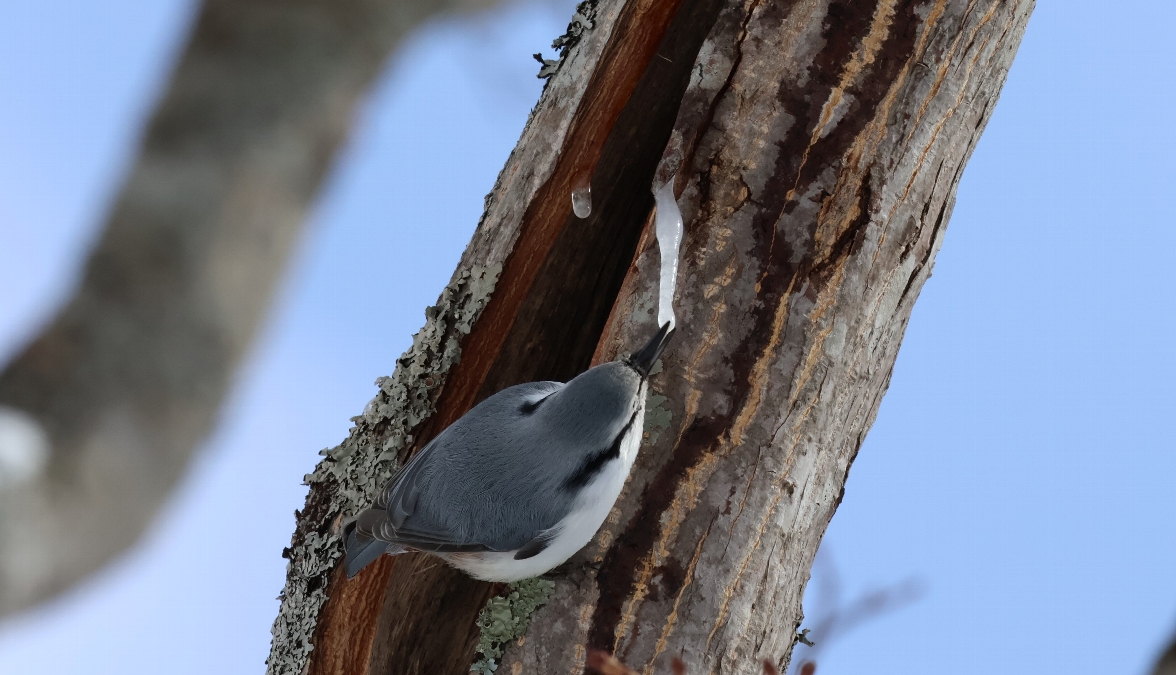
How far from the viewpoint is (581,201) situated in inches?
60.3

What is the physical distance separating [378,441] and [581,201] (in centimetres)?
56

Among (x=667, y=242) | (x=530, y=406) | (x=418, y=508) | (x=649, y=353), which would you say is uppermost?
(x=667, y=242)

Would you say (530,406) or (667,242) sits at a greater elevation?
(667,242)

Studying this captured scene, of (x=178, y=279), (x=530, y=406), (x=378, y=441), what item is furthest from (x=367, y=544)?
(x=178, y=279)

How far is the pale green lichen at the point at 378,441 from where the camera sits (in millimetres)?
1512

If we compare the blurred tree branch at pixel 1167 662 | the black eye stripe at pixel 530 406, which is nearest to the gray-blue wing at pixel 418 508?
the black eye stripe at pixel 530 406

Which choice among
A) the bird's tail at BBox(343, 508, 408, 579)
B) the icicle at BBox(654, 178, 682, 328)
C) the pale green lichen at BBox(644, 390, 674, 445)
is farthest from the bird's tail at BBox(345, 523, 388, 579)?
the icicle at BBox(654, 178, 682, 328)

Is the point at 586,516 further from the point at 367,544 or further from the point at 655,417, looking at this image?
the point at 367,544

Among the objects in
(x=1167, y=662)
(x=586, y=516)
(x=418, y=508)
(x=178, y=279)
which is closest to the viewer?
(x=1167, y=662)

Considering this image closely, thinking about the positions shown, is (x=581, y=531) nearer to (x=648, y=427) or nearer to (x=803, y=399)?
(x=648, y=427)

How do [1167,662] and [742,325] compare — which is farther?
[742,325]

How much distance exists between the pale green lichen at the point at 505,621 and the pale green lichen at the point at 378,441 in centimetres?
34

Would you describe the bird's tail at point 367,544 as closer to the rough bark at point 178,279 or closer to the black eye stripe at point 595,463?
the black eye stripe at point 595,463

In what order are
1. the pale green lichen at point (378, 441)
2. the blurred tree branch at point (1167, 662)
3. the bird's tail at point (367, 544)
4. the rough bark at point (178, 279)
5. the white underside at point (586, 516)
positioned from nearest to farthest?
the blurred tree branch at point (1167, 662) < the white underside at point (586, 516) < the bird's tail at point (367, 544) < the pale green lichen at point (378, 441) < the rough bark at point (178, 279)
